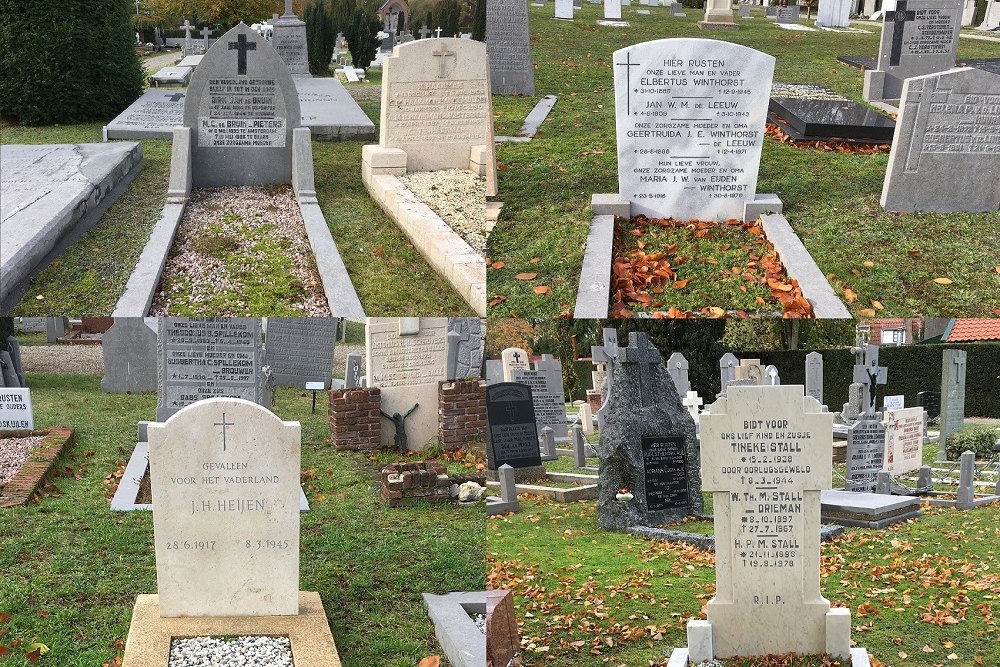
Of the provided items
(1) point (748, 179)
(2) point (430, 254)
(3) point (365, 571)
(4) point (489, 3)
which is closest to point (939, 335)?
(4) point (489, 3)

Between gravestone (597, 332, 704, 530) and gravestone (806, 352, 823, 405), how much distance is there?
8.52m

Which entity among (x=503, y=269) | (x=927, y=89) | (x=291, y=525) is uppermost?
(x=927, y=89)

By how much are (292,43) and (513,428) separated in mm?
11189

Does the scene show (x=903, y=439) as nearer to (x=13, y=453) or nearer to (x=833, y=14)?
(x=13, y=453)

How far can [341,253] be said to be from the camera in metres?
8.45

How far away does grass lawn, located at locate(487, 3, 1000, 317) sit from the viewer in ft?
22.9

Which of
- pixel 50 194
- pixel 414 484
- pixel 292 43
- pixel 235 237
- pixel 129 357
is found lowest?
pixel 129 357

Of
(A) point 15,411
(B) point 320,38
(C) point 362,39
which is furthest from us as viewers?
(C) point 362,39

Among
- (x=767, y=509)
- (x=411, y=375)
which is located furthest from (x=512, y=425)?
(x=767, y=509)

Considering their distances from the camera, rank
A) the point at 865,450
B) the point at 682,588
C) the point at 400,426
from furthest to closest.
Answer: the point at 865,450
the point at 400,426
the point at 682,588

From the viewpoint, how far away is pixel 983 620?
19.3ft

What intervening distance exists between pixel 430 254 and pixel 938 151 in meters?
4.48

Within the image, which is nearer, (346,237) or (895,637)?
(895,637)

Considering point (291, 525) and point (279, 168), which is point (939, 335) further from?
point (291, 525)
